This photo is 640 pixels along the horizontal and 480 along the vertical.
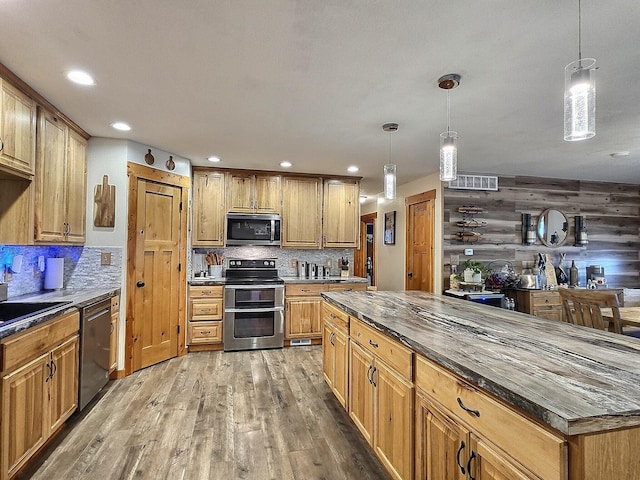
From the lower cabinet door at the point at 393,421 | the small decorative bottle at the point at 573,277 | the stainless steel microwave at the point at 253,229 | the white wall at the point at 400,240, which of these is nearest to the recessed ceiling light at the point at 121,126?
the stainless steel microwave at the point at 253,229

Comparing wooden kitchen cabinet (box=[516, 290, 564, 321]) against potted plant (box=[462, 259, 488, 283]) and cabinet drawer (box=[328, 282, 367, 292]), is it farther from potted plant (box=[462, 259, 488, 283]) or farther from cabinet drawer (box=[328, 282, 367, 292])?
cabinet drawer (box=[328, 282, 367, 292])

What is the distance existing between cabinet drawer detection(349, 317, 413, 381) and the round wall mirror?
14.3ft

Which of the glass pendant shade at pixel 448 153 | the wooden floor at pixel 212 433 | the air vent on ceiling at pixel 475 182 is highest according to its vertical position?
the air vent on ceiling at pixel 475 182

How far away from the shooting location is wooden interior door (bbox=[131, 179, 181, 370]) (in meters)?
3.74

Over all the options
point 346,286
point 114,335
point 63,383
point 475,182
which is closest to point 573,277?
point 475,182

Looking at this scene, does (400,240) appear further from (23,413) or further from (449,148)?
(23,413)

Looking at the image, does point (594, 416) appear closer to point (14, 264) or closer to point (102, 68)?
point (102, 68)

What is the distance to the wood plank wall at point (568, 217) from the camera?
513 centimetres

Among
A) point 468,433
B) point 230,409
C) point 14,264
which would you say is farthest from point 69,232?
point 468,433

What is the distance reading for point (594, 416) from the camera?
33.3 inches

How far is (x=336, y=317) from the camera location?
284cm

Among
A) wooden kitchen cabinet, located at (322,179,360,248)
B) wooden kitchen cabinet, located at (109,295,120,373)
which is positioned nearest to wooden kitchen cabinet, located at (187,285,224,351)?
wooden kitchen cabinet, located at (109,295,120,373)

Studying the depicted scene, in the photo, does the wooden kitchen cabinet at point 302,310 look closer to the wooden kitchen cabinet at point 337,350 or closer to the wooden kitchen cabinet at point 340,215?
the wooden kitchen cabinet at point 340,215

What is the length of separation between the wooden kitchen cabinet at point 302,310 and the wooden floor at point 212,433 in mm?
1042
